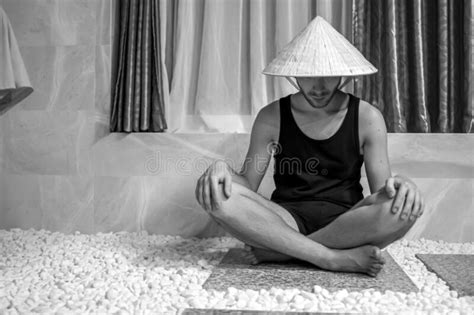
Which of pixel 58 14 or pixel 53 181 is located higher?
pixel 58 14

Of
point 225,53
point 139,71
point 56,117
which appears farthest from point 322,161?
point 56,117

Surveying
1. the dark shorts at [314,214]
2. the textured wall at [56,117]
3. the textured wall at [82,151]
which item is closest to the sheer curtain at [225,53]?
the textured wall at [82,151]

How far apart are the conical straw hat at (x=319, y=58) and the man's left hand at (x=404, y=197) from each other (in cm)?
45

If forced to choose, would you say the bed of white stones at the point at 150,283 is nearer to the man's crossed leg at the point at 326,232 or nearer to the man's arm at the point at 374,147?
the man's crossed leg at the point at 326,232

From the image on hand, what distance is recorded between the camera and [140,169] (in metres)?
3.06

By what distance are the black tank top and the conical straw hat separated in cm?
20

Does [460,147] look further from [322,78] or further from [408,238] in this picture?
[322,78]

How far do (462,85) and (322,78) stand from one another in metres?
1.05

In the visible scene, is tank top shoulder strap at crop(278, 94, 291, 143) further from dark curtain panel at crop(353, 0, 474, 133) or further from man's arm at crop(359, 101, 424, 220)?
dark curtain panel at crop(353, 0, 474, 133)

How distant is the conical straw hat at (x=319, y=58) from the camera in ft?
7.09

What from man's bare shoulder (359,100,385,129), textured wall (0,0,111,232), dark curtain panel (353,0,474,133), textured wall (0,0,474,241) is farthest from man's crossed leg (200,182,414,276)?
textured wall (0,0,111,232)

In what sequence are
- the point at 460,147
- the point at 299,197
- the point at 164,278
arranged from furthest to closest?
1. the point at 460,147
2. the point at 299,197
3. the point at 164,278

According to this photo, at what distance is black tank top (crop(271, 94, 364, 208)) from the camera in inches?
92.0

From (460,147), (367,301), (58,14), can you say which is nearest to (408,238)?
(460,147)
